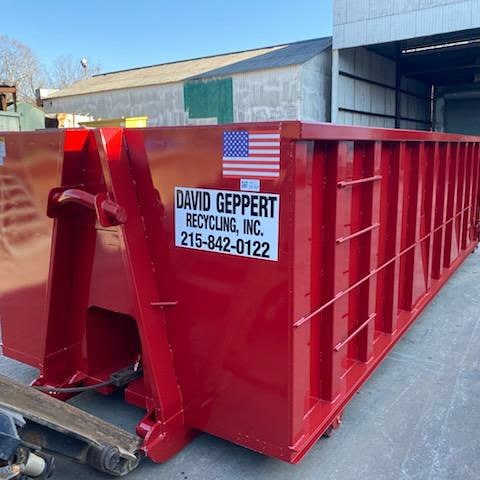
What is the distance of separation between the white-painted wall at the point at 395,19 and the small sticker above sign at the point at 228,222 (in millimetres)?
14611

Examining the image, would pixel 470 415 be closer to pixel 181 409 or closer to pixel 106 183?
pixel 181 409

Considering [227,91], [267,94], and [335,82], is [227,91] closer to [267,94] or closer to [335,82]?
[267,94]

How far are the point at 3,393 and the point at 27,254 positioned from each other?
3.87ft

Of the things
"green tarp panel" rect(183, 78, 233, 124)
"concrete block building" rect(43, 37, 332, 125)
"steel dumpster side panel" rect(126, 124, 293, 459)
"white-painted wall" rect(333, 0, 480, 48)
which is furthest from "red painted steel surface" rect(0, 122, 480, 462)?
"green tarp panel" rect(183, 78, 233, 124)

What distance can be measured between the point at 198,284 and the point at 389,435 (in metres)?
1.51

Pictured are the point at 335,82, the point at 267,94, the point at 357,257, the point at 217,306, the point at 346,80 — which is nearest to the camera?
the point at 217,306

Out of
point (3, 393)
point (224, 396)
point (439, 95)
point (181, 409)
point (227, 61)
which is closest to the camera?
point (3, 393)

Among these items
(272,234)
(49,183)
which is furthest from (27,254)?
(272,234)

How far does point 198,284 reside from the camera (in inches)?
101

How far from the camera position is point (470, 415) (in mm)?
3166

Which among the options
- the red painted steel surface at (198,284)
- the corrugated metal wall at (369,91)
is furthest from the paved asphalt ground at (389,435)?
the corrugated metal wall at (369,91)

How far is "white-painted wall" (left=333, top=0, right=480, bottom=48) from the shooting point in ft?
46.4

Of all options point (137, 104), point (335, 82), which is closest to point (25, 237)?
point (335, 82)

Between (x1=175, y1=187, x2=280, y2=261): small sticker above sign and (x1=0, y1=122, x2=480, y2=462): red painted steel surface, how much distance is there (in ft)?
0.15
